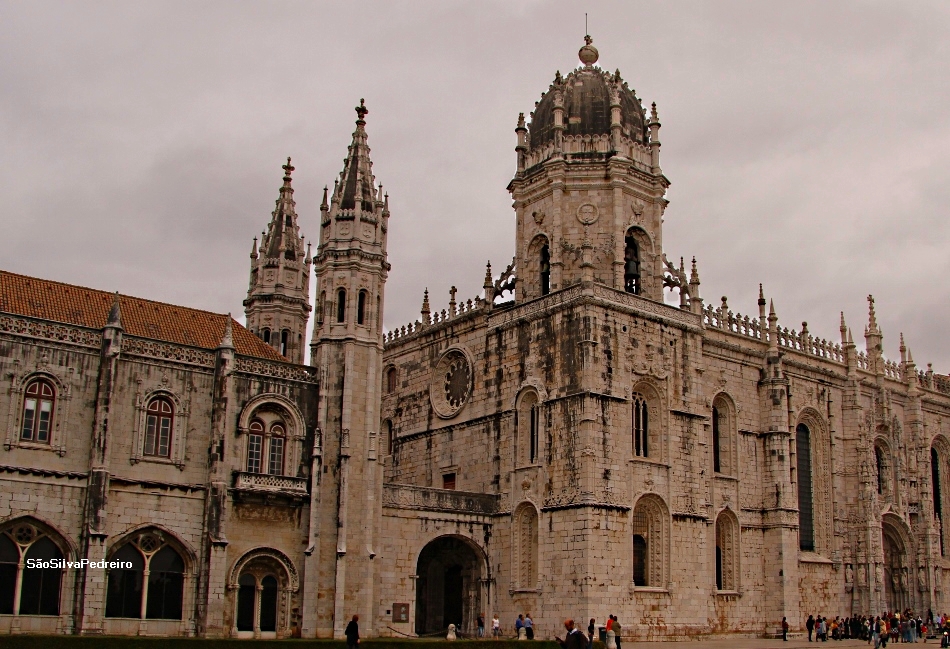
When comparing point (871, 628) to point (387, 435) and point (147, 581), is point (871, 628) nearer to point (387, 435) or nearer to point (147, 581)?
point (387, 435)

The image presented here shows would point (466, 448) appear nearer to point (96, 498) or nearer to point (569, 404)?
point (569, 404)

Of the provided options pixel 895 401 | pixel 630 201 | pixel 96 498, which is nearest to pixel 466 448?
pixel 630 201

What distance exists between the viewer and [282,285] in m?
43.6

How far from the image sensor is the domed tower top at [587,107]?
4288cm

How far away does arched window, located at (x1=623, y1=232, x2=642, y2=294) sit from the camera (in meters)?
42.2

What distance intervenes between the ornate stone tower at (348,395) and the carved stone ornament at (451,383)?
7.54 meters

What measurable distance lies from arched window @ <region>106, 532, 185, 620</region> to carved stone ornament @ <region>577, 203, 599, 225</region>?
19898 mm

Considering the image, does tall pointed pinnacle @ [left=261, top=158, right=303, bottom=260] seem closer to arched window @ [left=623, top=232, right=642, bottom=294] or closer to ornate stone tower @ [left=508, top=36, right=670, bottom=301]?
ornate stone tower @ [left=508, top=36, right=670, bottom=301]

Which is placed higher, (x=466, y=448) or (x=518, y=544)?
(x=466, y=448)

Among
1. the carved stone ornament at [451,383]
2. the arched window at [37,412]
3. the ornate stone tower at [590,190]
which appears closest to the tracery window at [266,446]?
the arched window at [37,412]

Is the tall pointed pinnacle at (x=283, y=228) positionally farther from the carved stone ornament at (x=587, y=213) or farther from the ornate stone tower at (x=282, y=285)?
the carved stone ornament at (x=587, y=213)

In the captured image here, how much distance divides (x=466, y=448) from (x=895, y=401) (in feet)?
76.3

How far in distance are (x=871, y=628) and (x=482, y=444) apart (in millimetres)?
17306

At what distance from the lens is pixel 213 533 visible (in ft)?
105
